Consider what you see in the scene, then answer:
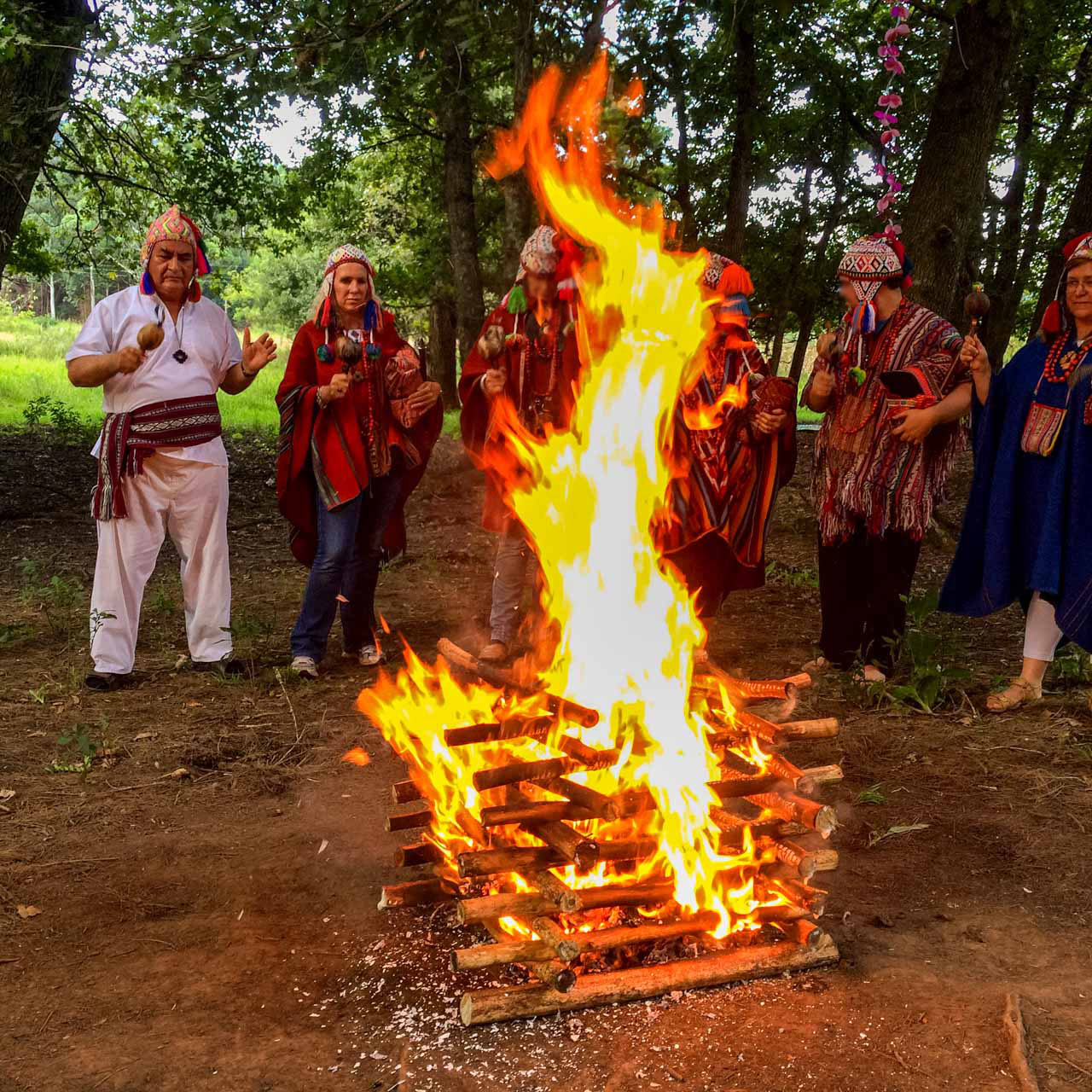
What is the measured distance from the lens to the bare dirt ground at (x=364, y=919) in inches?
103

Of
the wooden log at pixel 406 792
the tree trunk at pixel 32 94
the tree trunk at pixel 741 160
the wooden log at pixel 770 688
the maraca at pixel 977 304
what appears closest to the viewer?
the wooden log at pixel 406 792

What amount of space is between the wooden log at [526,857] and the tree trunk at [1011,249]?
1186 cm

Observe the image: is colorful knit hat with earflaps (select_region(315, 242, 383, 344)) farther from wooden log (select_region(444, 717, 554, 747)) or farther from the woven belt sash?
wooden log (select_region(444, 717, 554, 747))

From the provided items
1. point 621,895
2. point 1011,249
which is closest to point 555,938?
point 621,895

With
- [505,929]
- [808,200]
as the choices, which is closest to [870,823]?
[505,929]

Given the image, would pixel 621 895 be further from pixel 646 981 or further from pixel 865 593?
pixel 865 593

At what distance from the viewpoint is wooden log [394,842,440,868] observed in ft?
11.0

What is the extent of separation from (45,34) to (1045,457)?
722cm

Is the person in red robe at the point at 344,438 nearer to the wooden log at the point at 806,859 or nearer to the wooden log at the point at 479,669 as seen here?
the wooden log at the point at 479,669

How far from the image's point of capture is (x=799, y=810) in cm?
319

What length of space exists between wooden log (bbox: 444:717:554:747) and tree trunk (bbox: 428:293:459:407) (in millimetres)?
14484

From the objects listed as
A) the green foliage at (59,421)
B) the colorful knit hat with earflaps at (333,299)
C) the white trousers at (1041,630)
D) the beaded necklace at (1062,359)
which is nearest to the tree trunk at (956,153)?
the beaded necklace at (1062,359)

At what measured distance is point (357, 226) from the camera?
20703 mm

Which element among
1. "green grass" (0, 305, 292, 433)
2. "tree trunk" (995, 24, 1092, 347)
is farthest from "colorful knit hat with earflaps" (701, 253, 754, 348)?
"tree trunk" (995, 24, 1092, 347)
